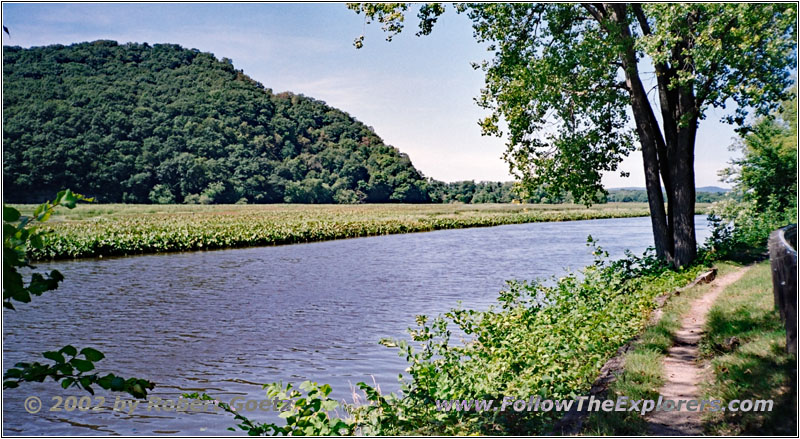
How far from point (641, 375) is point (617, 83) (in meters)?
9.41

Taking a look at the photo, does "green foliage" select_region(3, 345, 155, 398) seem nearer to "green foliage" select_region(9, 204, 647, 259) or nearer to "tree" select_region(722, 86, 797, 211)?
"green foliage" select_region(9, 204, 647, 259)

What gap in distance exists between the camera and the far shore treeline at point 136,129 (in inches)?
741

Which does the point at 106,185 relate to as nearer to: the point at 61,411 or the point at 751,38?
the point at 61,411

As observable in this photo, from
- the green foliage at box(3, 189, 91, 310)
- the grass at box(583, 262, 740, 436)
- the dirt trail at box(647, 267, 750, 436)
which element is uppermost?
the green foliage at box(3, 189, 91, 310)

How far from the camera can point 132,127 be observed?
79.8ft

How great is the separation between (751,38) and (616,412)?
7.68 m

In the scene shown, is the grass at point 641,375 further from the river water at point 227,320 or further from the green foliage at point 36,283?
the green foliage at point 36,283

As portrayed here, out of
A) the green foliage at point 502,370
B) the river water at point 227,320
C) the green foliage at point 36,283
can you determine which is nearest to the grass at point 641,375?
the green foliage at point 502,370

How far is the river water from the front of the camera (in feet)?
23.3

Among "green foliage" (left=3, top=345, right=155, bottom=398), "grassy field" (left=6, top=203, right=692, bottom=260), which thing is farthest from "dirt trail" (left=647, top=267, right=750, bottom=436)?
"grassy field" (left=6, top=203, right=692, bottom=260)

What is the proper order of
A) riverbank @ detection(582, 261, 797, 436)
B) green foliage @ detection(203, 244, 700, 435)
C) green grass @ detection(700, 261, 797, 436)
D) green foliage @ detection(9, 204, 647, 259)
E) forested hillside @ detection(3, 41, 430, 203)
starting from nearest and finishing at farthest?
green grass @ detection(700, 261, 797, 436), riverbank @ detection(582, 261, 797, 436), green foliage @ detection(203, 244, 700, 435), forested hillside @ detection(3, 41, 430, 203), green foliage @ detection(9, 204, 647, 259)

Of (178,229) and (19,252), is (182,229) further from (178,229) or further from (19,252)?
(19,252)

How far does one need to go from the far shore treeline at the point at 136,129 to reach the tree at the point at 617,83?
61.1 inches

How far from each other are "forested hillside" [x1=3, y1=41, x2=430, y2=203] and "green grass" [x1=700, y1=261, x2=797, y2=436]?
15073 mm
